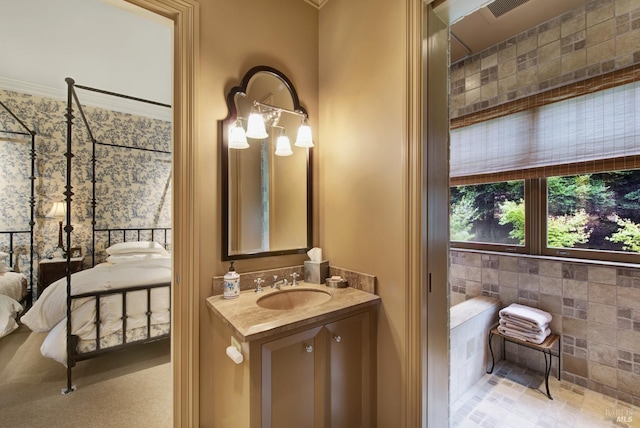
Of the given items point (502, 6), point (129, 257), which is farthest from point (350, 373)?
point (129, 257)

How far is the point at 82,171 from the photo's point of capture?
11.9ft

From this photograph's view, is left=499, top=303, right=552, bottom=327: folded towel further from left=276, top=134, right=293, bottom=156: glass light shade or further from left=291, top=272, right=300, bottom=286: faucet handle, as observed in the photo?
left=276, top=134, right=293, bottom=156: glass light shade

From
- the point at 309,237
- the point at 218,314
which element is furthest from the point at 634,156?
the point at 218,314

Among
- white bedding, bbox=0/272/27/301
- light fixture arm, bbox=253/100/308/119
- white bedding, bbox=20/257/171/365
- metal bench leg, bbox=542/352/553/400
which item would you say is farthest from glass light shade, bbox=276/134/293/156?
white bedding, bbox=0/272/27/301

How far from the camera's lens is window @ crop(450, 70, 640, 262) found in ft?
6.33

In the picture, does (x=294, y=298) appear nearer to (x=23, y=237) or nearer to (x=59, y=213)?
(x=59, y=213)

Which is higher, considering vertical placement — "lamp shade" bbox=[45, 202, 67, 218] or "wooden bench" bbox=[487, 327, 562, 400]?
"lamp shade" bbox=[45, 202, 67, 218]

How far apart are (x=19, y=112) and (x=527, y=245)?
5.99 metres

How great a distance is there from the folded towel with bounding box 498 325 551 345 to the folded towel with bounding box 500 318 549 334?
0.08 feet

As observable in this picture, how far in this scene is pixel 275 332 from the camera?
105 cm

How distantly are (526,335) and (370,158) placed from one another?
1925 millimetres

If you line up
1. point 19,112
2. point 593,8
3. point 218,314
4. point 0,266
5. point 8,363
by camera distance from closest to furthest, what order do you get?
1. point 218,314
2. point 593,8
3. point 8,363
4. point 0,266
5. point 19,112

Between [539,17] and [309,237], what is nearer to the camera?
[309,237]

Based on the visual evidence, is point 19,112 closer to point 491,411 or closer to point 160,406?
point 160,406
